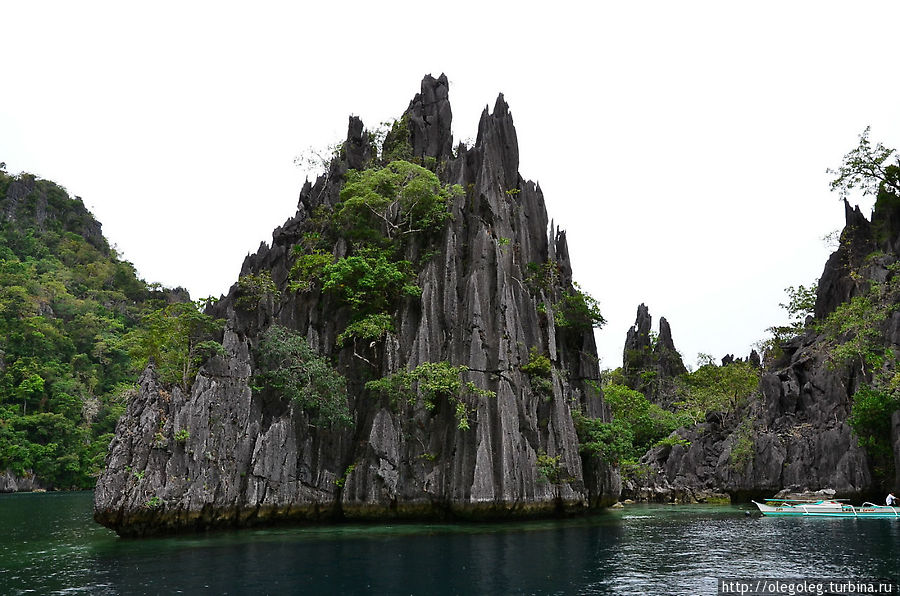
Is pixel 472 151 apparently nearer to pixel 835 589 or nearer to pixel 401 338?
pixel 401 338

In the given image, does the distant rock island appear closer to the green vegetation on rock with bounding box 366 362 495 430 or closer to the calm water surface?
the green vegetation on rock with bounding box 366 362 495 430

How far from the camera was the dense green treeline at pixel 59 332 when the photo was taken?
262 feet

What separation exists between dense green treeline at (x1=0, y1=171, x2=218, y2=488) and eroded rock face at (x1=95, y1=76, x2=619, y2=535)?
24.7 m

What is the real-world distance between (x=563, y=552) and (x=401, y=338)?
19.6 meters

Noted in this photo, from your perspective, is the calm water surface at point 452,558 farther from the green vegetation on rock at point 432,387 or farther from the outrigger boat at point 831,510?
the green vegetation on rock at point 432,387

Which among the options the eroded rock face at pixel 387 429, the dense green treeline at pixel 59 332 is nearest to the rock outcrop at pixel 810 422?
the eroded rock face at pixel 387 429

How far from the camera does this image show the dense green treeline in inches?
3150

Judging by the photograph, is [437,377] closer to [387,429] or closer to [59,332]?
[387,429]

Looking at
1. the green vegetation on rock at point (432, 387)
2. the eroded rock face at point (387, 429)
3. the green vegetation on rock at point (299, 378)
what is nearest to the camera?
the eroded rock face at point (387, 429)

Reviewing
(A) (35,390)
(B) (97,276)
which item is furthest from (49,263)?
(A) (35,390)

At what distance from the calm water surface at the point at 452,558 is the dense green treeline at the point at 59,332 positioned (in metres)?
32.2

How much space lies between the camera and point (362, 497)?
1449 inches

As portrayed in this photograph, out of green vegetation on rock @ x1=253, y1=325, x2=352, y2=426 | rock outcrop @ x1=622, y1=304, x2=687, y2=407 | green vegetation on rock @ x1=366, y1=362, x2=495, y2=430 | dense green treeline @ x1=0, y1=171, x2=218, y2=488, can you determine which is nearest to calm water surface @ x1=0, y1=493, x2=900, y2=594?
green vegetation on rock @ x1=253, y1=325, x2=352, y2=426

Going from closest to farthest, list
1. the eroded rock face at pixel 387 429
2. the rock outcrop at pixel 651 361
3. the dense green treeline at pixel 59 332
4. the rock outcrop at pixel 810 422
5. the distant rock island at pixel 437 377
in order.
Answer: the eroded rock face at pixel 387 429, the distant rock island at pixel 437 377, the rock outcrop at pixel 810 422, the dense green treeline at pixel 59 332, the rock outcrop at pixel 651 361
